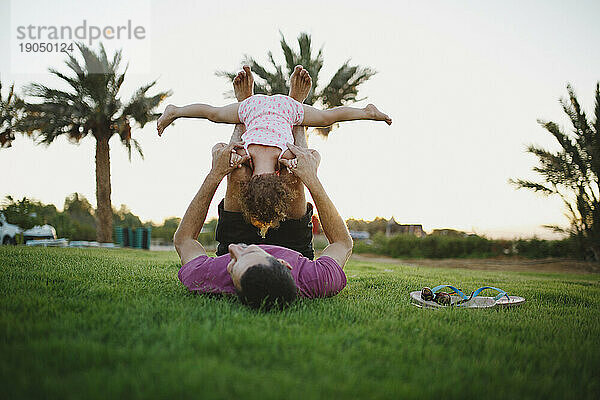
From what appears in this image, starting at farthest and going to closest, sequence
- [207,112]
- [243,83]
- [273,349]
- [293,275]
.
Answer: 1. [243,83]
2. [207,112]
3. [293,275]
4. [273,349]

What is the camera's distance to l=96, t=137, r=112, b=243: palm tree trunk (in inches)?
668

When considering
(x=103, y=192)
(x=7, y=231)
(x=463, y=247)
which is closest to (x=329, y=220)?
(x=7, y=231)

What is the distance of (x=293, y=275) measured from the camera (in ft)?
9.14

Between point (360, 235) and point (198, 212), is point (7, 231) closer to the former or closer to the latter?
point (198, 212)

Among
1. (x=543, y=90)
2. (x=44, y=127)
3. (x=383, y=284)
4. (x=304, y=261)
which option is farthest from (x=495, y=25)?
(x=44, y=127)

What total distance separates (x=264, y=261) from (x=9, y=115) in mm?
20178

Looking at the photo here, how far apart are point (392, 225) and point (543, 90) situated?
46.1ft

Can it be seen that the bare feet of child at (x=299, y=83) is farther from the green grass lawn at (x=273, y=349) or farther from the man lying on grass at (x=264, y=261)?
the green grass lawn at (x=273, y=349)

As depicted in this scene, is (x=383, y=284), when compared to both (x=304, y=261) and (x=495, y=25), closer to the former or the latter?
(x=304, y=261)

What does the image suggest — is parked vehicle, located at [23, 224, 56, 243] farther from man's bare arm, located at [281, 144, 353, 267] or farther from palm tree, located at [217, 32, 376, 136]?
man's bare arm, located at [281, 144, 353, 267]

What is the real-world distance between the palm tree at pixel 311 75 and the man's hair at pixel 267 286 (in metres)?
13.6

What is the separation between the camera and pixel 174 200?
22.8 metres

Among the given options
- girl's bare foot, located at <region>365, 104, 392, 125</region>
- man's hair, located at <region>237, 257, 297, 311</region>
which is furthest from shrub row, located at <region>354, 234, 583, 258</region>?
man's hair, located at <region>237, 257, 297, 311</region>

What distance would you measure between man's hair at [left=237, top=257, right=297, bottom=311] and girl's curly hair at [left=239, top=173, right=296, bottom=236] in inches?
35.9
